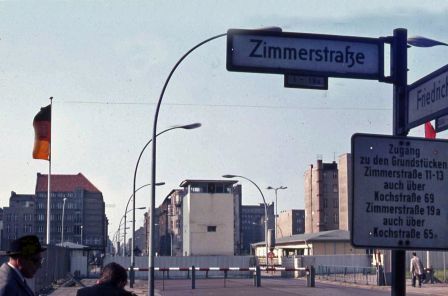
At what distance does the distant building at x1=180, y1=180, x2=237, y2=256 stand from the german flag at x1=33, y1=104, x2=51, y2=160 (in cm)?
5475

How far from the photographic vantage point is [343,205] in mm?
119688

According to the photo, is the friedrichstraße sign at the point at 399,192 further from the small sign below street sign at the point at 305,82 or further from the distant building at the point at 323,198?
the distant building at the point at 323,198

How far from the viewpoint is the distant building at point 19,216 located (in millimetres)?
166125

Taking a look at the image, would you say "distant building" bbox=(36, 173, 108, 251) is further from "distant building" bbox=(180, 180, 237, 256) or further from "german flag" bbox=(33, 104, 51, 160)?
"german flag" bbox=(33, 104, 51, 160)

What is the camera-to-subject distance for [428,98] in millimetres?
5762

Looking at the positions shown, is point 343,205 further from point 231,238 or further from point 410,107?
point 410,107

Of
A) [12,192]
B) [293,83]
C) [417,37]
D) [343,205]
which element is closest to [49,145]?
[417,37]

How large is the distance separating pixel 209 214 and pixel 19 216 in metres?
91.3

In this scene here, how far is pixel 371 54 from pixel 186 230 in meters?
86.5

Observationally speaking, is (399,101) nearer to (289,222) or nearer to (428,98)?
(428,98)

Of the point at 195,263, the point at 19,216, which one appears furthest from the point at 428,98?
the point at 19,216

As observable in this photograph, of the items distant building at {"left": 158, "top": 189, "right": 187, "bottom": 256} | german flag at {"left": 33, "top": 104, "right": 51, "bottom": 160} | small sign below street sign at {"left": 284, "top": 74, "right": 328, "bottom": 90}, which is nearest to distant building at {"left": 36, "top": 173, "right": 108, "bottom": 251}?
distant building at {"left": 158, "top": 189, "right": 187, "bottom": 256}

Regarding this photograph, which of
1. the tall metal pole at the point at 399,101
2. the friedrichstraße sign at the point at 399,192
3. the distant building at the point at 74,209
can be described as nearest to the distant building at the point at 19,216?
the distant building at the point at 74,209

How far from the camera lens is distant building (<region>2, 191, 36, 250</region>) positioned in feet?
Result: 545
